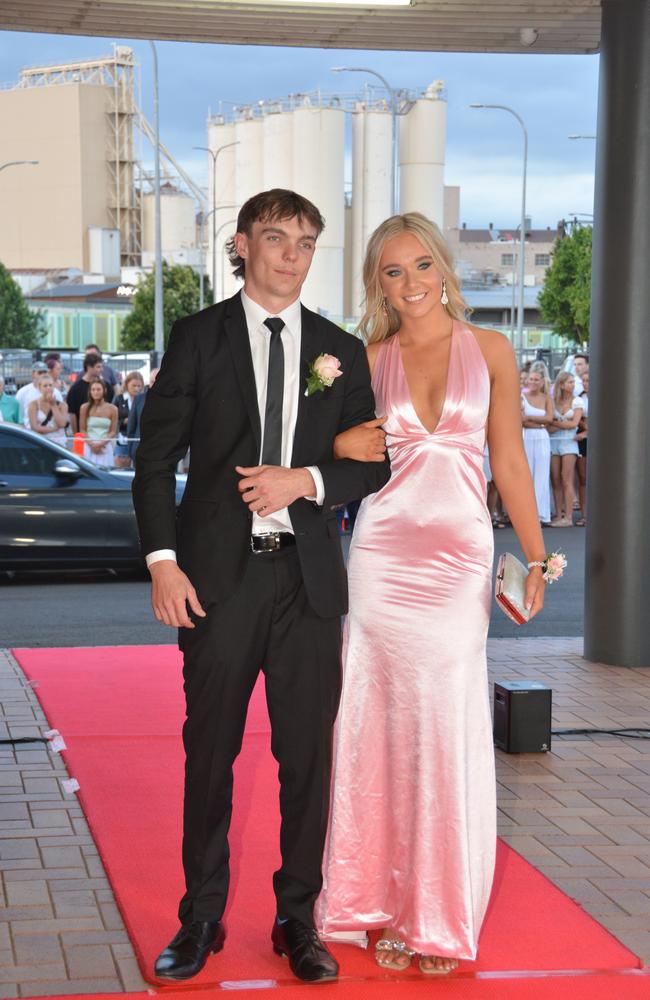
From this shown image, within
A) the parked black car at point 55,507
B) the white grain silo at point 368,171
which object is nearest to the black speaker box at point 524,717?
the parked black car at point 55,507

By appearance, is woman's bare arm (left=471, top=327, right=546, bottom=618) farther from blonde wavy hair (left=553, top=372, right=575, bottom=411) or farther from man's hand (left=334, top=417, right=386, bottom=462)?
blonde wavy hair (left=553, top=372, right=575, bottom=411)

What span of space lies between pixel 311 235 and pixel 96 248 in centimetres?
11796

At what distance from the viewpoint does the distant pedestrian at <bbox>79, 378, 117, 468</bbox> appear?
15.6m

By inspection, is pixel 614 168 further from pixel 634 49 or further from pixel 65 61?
pixel 65 61

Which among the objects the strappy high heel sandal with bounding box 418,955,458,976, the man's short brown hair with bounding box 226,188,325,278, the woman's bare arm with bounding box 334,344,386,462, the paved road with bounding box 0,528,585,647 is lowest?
the paved road with bounding box 0,528,585,647

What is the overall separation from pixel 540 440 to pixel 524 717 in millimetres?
10670

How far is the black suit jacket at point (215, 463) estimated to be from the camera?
3.72 meters

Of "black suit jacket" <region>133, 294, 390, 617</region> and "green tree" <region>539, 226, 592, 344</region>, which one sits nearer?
"black suit jacket" <region>133, 294, 390, 617</region>

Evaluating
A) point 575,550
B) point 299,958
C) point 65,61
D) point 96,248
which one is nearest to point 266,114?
point 96,248

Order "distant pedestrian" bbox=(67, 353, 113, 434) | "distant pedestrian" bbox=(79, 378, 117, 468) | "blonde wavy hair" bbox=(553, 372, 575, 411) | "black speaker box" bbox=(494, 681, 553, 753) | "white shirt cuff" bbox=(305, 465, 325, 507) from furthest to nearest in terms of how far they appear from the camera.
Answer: "blonde wavy hair" bbox=(553, 372, 575, 411), "distant pedestrian" bbox=(67, 353, 113, 434), "distant pedestrian" bbox=(79, 378, 117, 468), "black speaker box" bbox=(494, 681, 553, 753), "white shirt cuff" bbox=(305, 465, 325, 507)

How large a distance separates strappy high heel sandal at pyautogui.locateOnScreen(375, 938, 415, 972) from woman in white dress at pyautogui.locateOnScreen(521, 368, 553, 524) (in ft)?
42.2

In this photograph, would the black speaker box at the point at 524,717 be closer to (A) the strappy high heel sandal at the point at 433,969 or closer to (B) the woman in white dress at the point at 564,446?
(A) the strappy high heel sandal at the point at 433,969

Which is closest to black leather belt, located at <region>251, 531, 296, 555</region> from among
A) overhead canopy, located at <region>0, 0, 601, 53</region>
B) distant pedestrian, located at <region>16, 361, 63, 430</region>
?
overhead canopy, located at <region>0, 0, 601, 53</region>

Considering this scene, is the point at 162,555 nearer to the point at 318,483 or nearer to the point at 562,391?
the point at 318,483
